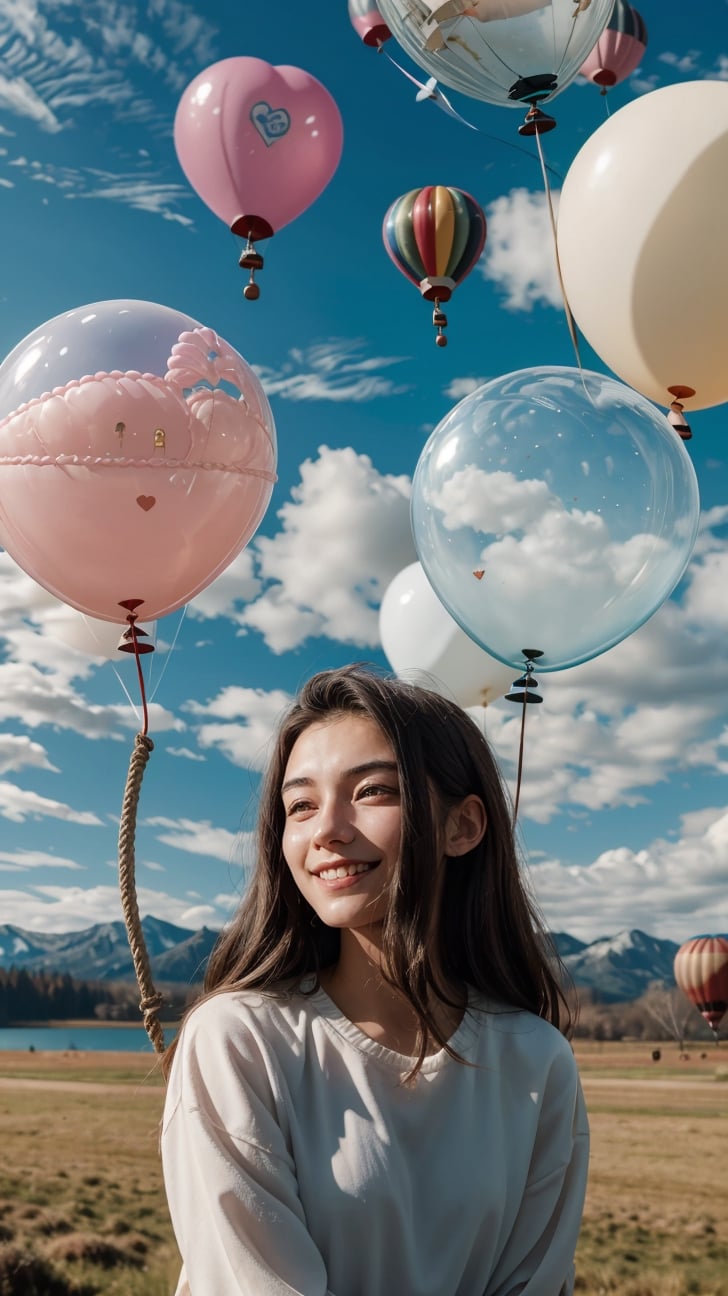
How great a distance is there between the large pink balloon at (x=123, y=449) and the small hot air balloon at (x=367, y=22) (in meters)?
5.28

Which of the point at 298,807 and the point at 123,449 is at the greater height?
the point at 123,449

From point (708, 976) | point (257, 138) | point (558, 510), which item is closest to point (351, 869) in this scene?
point (558, 510)

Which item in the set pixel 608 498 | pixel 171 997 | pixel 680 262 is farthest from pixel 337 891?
pixel 680 262

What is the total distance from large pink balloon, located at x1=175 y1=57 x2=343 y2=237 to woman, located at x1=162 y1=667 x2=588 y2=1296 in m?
4.37

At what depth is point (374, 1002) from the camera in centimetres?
180

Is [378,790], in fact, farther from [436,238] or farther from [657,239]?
[436,238]

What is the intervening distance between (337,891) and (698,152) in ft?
9.26

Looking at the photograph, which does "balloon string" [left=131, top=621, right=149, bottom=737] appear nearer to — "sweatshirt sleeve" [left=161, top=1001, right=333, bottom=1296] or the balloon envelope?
"sweatshirt sleeve" [left=161, top=1001, right=333, bottom=1296]

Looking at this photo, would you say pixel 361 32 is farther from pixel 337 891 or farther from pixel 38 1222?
pixel 38 1222

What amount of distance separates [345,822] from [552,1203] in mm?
653

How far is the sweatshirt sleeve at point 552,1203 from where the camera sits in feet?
5.53

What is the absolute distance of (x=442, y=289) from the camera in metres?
7.04

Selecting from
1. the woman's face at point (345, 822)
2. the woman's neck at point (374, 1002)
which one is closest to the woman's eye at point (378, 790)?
the woman's face at point (345, 822)

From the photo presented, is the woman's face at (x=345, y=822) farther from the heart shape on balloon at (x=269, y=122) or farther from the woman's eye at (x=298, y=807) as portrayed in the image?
the heart shape on balloon at (x=269, y=122)
